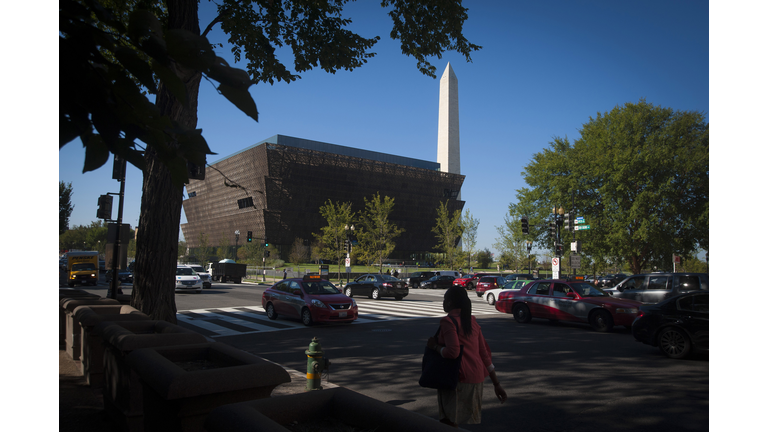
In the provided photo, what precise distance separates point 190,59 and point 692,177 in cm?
4057

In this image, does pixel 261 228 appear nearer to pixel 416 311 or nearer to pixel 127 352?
pixel 416 311

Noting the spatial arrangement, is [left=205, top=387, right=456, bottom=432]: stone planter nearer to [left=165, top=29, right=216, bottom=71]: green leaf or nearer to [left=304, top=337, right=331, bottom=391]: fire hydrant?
[left=165, top=29, right=216, bottom=71]: green leaf

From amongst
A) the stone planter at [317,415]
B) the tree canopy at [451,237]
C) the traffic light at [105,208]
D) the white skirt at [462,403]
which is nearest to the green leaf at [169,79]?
the stone planter at [317,415]

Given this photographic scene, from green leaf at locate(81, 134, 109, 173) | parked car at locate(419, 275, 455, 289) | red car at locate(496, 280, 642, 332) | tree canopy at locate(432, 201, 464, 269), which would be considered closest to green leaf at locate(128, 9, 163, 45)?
green leaf at locate(81, 134, 109, 173)

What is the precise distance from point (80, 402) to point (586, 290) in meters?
14.2

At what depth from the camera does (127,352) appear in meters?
4.44

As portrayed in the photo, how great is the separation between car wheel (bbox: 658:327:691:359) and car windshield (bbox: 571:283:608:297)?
198 inches

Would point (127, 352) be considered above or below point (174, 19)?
below

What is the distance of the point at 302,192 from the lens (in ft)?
281

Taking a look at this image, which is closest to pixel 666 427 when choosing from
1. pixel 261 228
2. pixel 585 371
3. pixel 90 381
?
pixel 585 371

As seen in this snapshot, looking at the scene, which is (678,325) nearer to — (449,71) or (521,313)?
(521,313)

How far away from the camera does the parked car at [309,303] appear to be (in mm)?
14695

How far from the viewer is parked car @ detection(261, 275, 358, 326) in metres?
14.7

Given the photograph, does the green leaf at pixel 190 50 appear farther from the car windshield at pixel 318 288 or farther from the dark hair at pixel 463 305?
the car windshield at pixel 318 288
